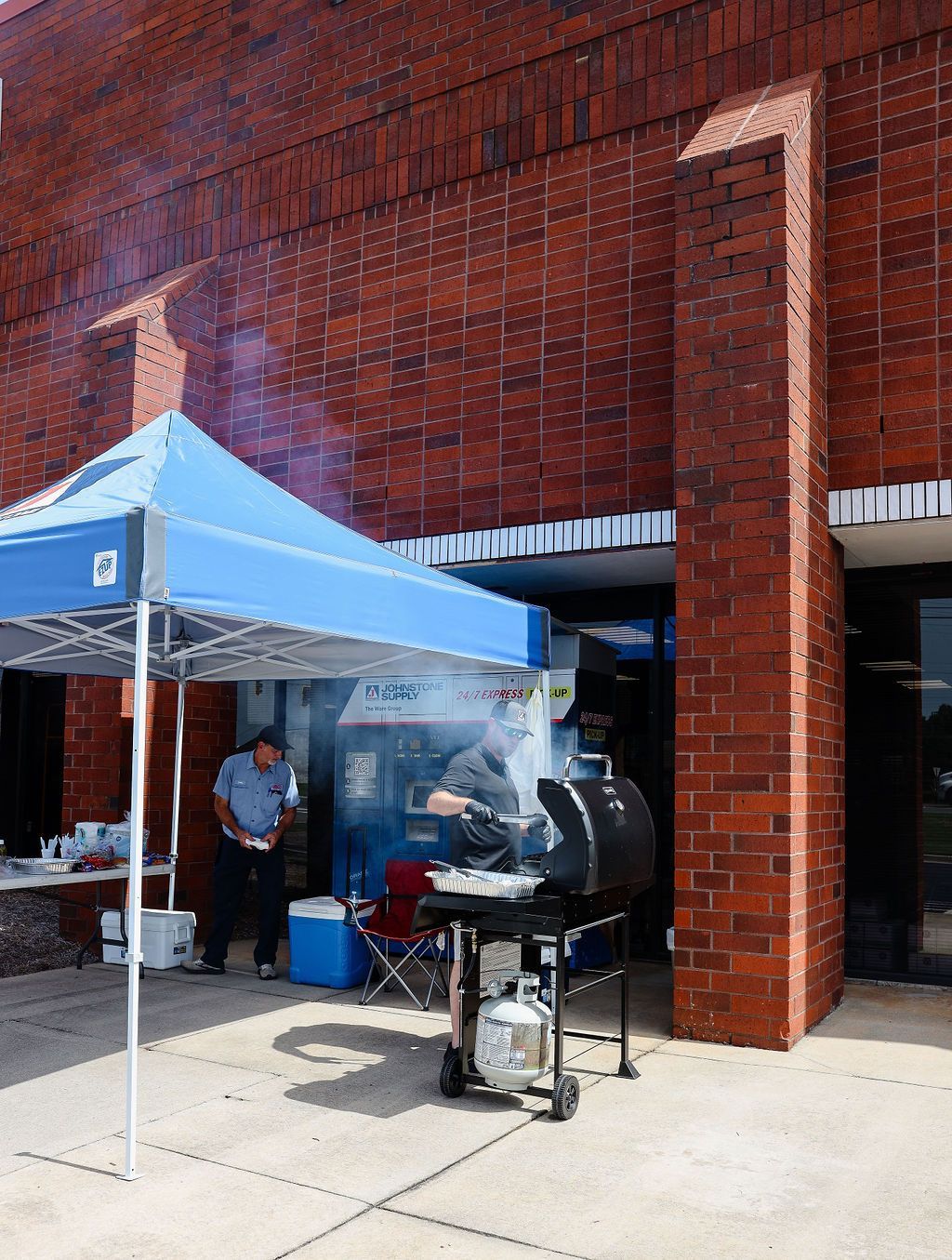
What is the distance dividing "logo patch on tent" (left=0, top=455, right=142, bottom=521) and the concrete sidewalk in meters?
2.71

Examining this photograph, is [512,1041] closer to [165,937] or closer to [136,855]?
[136,855]

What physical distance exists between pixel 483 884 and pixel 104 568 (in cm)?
211

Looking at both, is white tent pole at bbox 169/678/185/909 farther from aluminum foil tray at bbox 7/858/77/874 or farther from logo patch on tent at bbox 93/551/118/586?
logo patch on tent at bbox 93/551/118/586

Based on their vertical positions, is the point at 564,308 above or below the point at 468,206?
below

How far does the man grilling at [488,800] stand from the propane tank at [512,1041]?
0.70 metres

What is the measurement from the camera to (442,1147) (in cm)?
436

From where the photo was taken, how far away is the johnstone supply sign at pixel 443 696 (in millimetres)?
7759

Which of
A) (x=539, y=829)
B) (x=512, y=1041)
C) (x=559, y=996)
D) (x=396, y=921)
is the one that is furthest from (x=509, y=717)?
(x=512, y=1041)

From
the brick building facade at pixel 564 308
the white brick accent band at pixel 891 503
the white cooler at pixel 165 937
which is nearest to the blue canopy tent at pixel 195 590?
the brick building facade at pixel 564 308

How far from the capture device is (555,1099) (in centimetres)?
468

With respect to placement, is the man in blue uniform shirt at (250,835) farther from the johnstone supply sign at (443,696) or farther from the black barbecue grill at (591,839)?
the black barbecue grill at (591,839)

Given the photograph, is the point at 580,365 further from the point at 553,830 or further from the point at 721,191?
the point at 553,830

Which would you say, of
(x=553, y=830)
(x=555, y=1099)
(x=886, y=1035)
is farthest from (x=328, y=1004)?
(x=886, y=1035)

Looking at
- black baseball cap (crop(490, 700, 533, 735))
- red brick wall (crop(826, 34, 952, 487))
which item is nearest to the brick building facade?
red brick wall (crop(826, 34, 952, 487))
